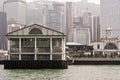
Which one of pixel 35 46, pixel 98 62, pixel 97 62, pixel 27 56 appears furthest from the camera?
pixel 97 62

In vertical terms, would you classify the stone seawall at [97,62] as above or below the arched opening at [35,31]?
below

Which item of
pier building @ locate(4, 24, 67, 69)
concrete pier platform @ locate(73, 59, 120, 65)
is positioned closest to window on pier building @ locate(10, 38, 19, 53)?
pier building @ locate(4, 24, 67, 69)

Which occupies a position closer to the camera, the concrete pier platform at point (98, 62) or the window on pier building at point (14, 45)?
the window on pier building at point (14, 45)

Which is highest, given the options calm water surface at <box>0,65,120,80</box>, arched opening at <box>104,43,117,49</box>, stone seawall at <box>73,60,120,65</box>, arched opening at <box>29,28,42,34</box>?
arched opening at <box>29,28,42,34</box>

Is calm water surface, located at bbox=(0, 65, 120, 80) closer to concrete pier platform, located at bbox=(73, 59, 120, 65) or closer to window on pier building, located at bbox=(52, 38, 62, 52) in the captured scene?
window on pier building, located at bbox=(52, 38, 62, 52)

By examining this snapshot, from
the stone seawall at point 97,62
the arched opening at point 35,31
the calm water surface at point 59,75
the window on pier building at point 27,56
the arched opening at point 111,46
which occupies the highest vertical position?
the arched opening at point 35,31

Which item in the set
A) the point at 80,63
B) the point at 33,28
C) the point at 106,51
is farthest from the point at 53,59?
the point at 106,51

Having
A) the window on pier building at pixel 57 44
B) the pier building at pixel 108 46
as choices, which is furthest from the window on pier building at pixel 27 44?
the pier building at pixel 108 46

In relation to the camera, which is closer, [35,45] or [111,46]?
[35,45]

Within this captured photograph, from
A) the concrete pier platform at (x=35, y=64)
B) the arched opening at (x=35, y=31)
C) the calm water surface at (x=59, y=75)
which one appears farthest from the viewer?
the arched opening at (x=35, y=31)

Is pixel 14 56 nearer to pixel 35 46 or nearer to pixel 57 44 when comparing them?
pixel 35 46

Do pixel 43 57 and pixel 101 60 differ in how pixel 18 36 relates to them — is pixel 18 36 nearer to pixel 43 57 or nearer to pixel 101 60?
pixel 43 57

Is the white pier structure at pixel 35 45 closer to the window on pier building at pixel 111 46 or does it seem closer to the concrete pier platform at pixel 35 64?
the concrete pier platform at pixel 35 64

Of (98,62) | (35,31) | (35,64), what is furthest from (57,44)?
(98,62)
